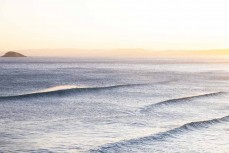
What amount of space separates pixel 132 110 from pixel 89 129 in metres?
11.6

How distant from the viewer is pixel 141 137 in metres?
27.1

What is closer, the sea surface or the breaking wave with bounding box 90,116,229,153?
the breaking wave with bounding box 90,116,229,153

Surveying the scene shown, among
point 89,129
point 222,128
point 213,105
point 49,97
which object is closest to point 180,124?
point 222,128

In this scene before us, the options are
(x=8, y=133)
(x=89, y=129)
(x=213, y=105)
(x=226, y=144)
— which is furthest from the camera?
(x=213, y=105)

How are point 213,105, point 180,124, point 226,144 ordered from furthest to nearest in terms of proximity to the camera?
point 213,105 → point 180,124 → point 226,144

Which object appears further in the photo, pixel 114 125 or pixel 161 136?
pixel 114 125

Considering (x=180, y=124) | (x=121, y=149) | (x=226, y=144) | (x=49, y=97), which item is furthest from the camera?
(x=49, y=97)

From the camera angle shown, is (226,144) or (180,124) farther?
(180,124)

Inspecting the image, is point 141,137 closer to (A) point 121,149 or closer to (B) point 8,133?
(A) point 121,149

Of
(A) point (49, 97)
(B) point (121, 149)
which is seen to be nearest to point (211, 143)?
(B) point (121, 149)

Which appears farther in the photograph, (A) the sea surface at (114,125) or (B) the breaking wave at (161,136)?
(A) the sea surface at (114,125)

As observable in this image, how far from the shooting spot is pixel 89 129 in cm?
2977

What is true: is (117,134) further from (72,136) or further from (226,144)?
(226,144)

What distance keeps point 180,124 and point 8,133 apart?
15.1 m
